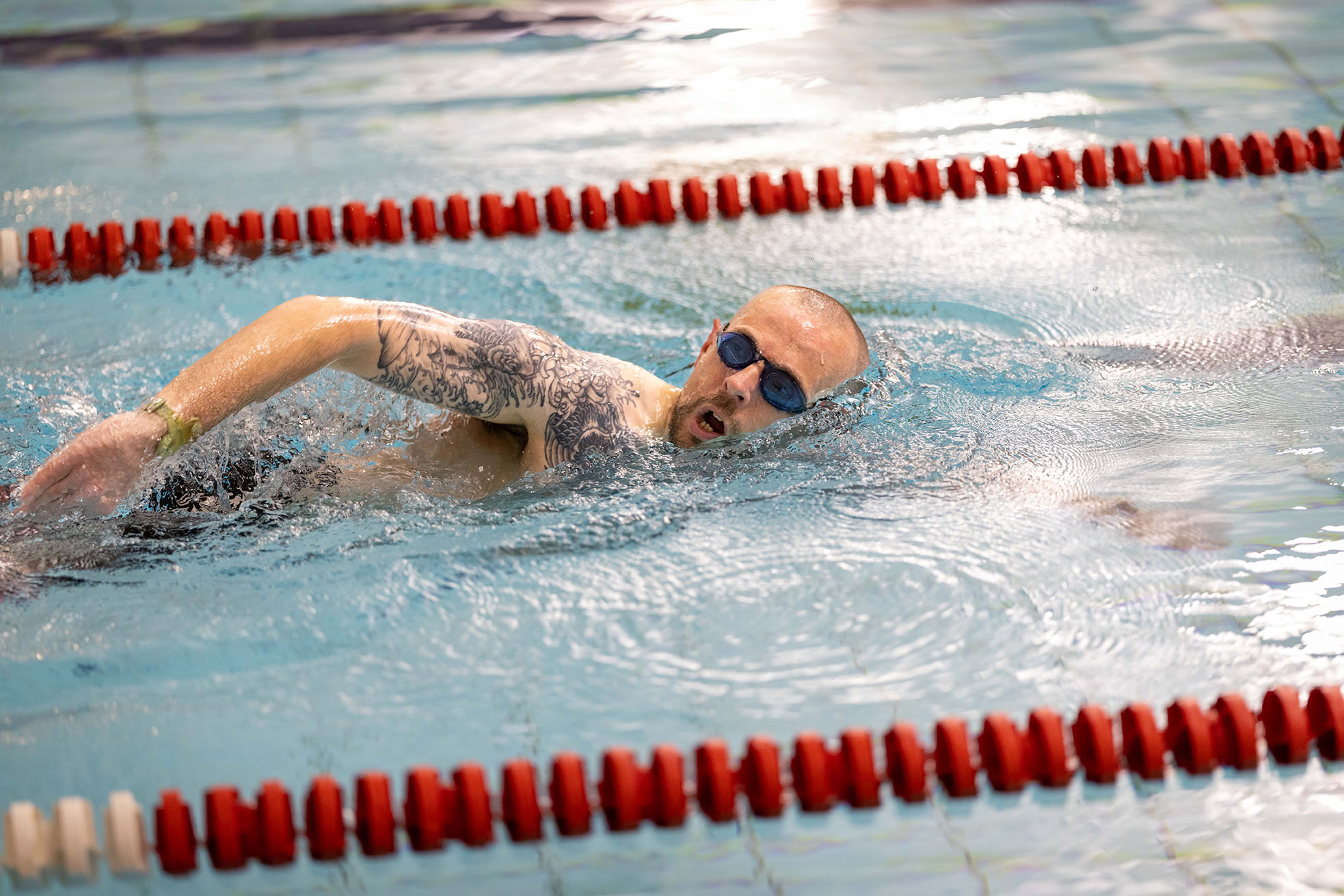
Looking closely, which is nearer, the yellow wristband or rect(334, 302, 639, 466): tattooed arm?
the yellow wristband

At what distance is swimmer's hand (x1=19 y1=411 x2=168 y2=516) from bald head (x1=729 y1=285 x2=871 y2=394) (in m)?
1.30

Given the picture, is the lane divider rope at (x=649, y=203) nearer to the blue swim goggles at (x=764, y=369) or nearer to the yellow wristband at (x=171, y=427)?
the blue swim goggles at (x=764, y=369)

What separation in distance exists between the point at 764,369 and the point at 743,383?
7 centimetres

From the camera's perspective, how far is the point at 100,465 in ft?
7.36

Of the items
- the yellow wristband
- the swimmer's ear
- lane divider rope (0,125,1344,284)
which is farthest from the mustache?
lane divider rope (0,125,1344,284)

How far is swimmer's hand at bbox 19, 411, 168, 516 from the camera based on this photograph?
88.2 inches

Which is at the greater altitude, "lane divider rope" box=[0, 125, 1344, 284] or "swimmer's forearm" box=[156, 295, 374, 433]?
"swimmer's forearm" box=[156, 295, 374, 433]

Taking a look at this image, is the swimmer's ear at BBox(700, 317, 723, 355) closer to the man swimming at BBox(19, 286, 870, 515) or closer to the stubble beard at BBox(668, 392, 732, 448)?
the man swimming at BBox(19, 286, 870, 515)

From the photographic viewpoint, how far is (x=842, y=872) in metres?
2.20

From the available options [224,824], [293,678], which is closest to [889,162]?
[293,678]

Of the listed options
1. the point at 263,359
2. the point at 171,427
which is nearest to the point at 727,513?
the point at 263,359

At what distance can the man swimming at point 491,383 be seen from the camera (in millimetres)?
2289

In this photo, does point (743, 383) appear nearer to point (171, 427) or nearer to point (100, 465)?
point (171, 427)

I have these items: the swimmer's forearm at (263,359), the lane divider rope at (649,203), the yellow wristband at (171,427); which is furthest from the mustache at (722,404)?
the lane divider rope at (649,203)
